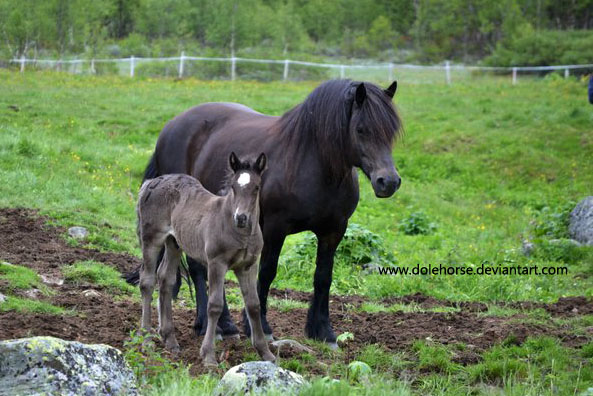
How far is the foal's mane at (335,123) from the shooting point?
244 inches

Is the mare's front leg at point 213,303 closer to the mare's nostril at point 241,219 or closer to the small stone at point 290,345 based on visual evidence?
the mare's nostril at point 241,219

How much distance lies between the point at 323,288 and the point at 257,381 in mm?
2437

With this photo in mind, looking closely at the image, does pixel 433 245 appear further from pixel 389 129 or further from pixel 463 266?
pixel 389 129

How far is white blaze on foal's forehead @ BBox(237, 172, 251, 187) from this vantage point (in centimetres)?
538

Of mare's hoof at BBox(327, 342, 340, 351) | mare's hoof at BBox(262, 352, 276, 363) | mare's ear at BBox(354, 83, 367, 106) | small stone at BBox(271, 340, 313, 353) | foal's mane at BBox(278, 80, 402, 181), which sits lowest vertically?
mare's hoof at BBox(327, 342, 340, 351)

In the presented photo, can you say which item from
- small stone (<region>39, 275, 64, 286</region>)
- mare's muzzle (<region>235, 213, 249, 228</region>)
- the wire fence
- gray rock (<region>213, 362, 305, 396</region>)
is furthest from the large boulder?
the wire fence

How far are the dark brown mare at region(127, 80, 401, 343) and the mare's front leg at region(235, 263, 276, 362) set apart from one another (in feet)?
2.21

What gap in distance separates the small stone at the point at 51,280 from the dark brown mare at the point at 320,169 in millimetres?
1854

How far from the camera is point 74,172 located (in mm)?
13828

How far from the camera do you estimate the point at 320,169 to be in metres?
6.52

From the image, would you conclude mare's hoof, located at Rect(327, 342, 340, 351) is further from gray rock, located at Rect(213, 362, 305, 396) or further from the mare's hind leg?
gray rock, located at Rect(213, 362, 305, 396)

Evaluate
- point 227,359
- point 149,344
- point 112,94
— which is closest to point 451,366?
→ point 227,359

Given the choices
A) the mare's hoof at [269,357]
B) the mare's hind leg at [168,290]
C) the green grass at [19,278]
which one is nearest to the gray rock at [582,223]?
the mare's hoof at [269,357]

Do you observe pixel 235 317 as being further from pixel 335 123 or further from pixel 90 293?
pixel 335 123
